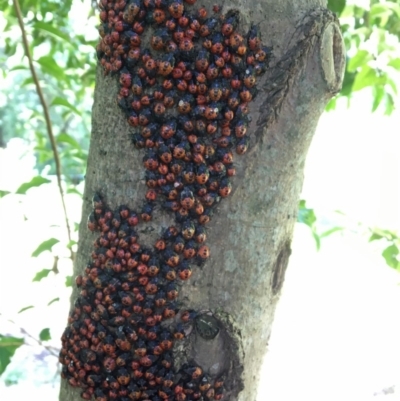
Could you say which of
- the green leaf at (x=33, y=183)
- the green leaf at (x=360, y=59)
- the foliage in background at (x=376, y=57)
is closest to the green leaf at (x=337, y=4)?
the foliage in background at (x=376, y=57)

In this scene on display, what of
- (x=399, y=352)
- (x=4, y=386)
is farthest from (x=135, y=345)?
(x=399, y=352)

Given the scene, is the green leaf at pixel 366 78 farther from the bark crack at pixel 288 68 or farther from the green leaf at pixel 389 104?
the bark crack at pixel 288 68

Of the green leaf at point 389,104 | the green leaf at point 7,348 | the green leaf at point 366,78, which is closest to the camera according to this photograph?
the green leaf at point 7,348

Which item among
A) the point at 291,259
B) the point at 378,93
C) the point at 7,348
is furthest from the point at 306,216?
the point at 291,259

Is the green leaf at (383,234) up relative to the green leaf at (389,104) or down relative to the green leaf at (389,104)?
down

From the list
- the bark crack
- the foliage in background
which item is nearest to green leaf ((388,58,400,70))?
the foliage in background

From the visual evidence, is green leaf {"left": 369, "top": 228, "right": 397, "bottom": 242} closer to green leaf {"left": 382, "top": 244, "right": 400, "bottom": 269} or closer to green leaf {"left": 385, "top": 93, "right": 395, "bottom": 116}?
green leaf {"left": 382, "top": 244, "right": 400, "bottom": 269}
